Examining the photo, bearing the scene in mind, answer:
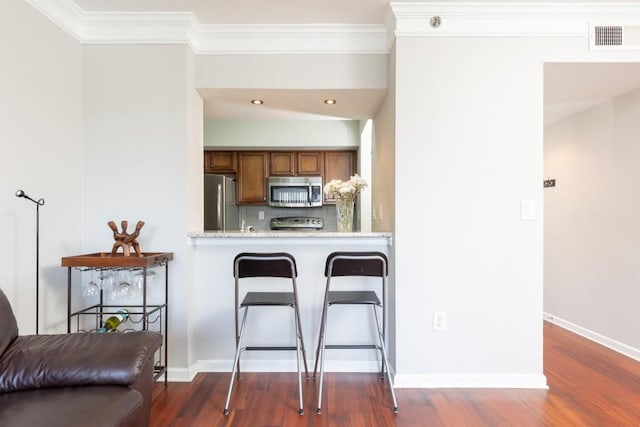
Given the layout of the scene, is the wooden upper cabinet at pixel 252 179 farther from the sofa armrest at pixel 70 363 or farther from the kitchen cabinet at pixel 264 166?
the sofa armrest at pixel 70 363

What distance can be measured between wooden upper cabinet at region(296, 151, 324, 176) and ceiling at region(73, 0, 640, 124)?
67.1 inches

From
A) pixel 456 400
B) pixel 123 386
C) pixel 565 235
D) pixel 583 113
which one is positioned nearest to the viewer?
pixel 123 386

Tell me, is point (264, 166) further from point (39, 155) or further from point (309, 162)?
point (39, 155)

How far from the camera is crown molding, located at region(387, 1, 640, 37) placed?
2.35m

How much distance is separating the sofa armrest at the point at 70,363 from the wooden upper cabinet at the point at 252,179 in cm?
360

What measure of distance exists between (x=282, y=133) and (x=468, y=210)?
3023mm

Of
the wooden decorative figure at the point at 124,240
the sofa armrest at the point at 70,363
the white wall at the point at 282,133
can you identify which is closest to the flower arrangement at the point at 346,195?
the wooden decorative figure at the point at 124,240

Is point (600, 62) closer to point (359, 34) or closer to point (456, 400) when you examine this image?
point (359, 34)

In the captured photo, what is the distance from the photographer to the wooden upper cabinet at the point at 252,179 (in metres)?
Answer: 5.07

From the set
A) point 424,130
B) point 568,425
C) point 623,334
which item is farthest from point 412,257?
point 623,334

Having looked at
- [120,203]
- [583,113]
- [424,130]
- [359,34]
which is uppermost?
[359,34]

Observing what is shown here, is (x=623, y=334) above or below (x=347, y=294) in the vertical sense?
below

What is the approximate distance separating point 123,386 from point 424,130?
7.11ft

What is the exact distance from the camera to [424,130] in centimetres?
241
